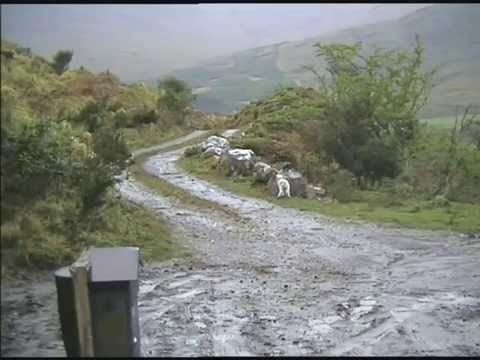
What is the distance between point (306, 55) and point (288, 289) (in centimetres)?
194

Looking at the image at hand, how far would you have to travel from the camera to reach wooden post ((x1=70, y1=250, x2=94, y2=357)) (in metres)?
3.12

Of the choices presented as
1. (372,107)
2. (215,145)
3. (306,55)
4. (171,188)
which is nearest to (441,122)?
Result: (372,107)

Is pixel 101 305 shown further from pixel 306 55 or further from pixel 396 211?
pixel 396 211

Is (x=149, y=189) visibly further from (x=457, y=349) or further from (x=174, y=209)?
(x=457, y=349)

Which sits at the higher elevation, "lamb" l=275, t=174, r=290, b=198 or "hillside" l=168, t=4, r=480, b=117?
"hillside" l=168, t=4, r=480, b=117

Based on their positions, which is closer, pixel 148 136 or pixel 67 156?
pixel 67 156

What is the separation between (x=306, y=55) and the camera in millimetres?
5719

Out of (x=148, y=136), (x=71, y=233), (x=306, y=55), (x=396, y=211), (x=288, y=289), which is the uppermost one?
(x=306, y=55)

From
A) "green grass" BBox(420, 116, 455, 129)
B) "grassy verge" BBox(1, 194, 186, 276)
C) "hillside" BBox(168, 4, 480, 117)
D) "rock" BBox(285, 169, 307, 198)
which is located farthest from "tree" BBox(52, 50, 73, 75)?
"green grass" BBox(420, 116, 455, 129)

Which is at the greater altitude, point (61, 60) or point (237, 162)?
point (61, 60)

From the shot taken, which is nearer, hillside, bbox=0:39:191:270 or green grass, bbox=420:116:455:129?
hillside, bbox=0:39:191:270

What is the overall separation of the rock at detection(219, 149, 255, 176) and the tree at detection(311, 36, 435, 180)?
2.34 feet

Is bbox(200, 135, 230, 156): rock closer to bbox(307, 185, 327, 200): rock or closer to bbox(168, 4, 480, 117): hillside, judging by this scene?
bbox(168, 4, 480, 117): hillside

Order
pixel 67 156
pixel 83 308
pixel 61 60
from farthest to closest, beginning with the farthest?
1. pixel 61 60
2. pixel 67 156
3. pixel 83 308
